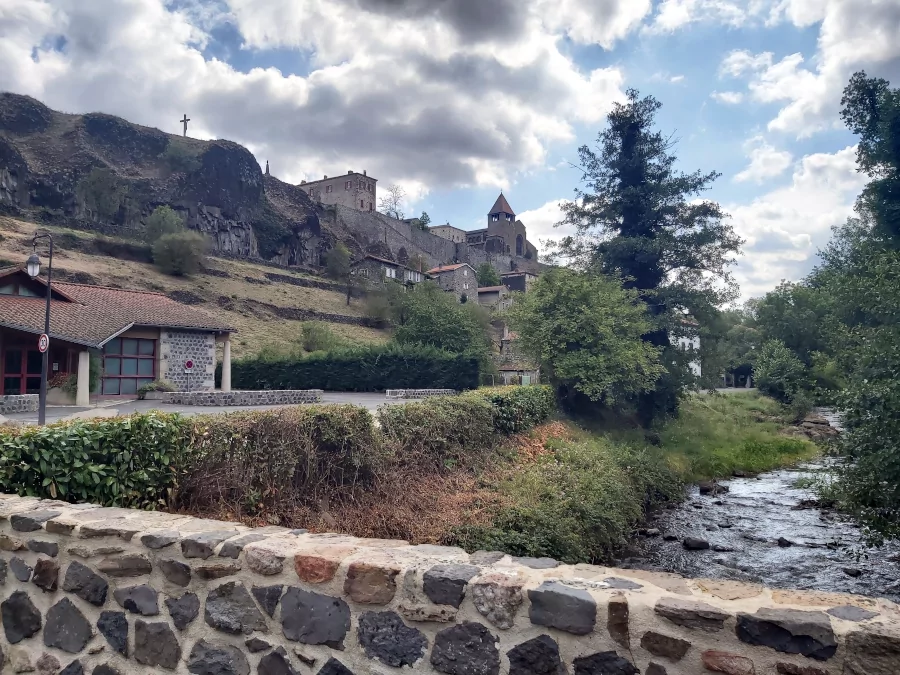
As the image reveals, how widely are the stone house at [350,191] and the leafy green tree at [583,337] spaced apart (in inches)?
2775

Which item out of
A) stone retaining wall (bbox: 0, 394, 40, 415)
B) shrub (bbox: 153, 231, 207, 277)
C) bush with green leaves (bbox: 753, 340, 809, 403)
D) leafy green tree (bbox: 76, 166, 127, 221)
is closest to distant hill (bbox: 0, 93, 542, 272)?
leafy green tree (bbox: 76, 166, 127, 221)

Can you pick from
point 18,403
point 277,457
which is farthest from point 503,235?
point 277,457

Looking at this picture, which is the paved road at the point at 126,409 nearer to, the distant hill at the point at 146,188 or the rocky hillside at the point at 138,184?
the distant hill at the point at 146,188

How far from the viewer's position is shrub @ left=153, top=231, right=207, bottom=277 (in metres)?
47.4

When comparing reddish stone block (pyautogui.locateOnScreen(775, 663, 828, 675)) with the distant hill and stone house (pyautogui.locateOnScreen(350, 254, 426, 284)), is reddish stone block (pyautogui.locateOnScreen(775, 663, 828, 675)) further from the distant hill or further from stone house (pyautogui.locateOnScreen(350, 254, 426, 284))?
stone house (pyautogui.locateOnScreen(350, 254, 426, 284))

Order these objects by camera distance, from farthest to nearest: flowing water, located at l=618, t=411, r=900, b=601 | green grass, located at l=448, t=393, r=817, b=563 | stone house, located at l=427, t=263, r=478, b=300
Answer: stone house, located at l=427, t=263, r=478, b=300 → flowing water, located at l=618, t=411, r=900, b=601 → green grass, located at l=448, t=393, r=817, b=563

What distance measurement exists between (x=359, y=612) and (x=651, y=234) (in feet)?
81.9

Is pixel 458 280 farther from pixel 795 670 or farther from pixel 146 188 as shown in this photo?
pixel 795 670

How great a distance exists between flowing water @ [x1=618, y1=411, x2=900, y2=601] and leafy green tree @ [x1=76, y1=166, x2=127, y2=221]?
2211 inches

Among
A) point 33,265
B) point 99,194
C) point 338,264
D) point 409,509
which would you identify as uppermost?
point 99,194

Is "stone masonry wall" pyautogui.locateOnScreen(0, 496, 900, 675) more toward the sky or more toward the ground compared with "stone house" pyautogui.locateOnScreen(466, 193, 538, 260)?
more toward the ground

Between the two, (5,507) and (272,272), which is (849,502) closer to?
(5,507)

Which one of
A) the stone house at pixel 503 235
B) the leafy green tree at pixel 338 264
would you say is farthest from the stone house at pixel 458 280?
the stone house at pixel 503 235

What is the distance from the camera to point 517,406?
15.1 metres
